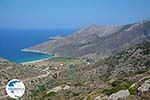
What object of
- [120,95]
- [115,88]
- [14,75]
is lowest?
[120,95]

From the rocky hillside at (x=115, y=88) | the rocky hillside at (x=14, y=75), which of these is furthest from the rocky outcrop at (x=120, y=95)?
the rocky hillside at (x=14, y=75)

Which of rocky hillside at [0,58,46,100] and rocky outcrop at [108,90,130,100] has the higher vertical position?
rocky hillside at [0,58,46,100]

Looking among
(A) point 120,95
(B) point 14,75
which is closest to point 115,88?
(A) point 120,95

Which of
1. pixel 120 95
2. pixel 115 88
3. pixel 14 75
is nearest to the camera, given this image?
pixel 120 95

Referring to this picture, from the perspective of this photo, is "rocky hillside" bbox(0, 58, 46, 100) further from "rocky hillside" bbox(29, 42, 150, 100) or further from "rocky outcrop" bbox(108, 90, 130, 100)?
"rocky outcrop" bbox(108, 90, 130, 100)

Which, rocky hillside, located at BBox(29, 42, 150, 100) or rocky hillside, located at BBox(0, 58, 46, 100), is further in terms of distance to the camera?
rocky hillside, located at BBox(0, 58, 46, 100)

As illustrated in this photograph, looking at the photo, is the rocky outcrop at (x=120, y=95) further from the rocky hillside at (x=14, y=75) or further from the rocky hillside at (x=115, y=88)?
the rocky hillside at (x=14, y=75)

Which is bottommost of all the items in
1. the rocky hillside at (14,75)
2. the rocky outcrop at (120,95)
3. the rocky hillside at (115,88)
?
the rocky outcrop at (120,95)

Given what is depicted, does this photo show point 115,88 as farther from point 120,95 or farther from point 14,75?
point 14,75

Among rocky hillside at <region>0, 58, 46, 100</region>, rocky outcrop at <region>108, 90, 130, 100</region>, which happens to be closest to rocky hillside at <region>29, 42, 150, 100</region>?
rocky outcrop at <region>108, 90, 130, 100</region>

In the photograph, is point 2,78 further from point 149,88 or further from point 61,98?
point 149,88

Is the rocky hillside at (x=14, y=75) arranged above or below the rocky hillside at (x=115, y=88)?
above

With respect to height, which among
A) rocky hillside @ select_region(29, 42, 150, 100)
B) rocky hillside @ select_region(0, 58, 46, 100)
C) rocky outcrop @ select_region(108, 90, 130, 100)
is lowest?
rocky outcrop @ select_region(108, 90, 130, 100)
